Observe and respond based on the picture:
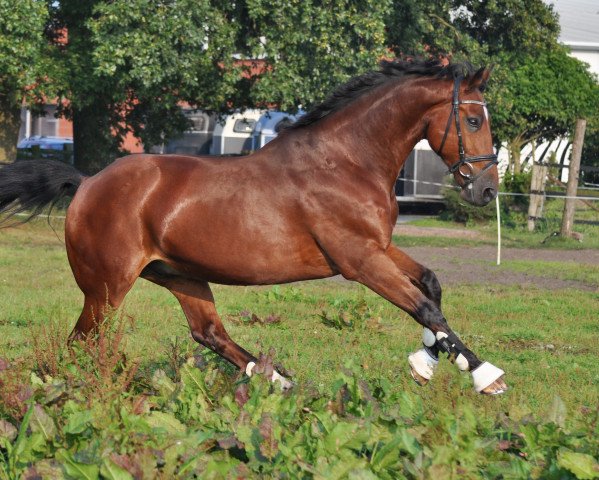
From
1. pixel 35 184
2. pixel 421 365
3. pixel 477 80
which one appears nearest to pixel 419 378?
pixel 421 365

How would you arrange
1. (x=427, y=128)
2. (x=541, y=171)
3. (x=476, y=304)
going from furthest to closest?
(x=541, y=171)
(x=476, y=304)
(x=427, y=128)

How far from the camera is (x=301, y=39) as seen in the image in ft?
57.3

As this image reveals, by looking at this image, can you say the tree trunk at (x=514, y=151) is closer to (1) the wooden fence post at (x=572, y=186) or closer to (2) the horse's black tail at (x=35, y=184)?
(1) the wooden fence post at (x=572, y=186)

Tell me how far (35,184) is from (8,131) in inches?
553

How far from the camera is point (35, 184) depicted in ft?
23.9

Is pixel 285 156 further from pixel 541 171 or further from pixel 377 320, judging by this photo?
pixel 541 171

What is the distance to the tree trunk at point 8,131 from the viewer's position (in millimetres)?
20375

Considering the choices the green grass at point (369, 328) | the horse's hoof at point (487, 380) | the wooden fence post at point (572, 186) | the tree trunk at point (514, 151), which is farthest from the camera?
the tree trunk at point (514, 151)

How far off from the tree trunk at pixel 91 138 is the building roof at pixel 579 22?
56.7 feet

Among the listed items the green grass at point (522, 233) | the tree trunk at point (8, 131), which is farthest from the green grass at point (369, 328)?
the tree trunk at point (8, 131)

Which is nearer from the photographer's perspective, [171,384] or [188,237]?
[171,384]

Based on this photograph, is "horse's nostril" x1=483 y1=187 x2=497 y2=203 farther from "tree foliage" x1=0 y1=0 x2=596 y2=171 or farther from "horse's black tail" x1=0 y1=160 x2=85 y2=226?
"tree foliage" x1=0 y1=0 x2=596 y2=171

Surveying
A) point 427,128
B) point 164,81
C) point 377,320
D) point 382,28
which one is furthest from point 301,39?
point 427,128

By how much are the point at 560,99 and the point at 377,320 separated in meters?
21.1
